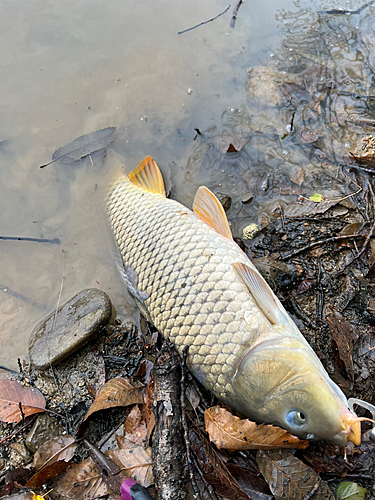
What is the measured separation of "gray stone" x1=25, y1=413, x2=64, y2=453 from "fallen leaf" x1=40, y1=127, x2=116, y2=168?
3.02m

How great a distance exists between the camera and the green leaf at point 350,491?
207 cm

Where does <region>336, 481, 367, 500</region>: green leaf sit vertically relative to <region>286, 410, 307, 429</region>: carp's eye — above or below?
below

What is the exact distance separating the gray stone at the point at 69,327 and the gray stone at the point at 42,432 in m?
0.46

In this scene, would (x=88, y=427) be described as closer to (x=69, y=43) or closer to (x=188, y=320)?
(x=188, y=320)

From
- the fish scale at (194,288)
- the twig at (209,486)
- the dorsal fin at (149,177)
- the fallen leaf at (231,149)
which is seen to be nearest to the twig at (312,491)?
the twig at (209,486)

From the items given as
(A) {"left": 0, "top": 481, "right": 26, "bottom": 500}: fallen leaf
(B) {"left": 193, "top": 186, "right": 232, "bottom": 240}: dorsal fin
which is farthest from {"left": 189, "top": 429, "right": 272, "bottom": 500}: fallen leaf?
(B) {"left": 193, "top": 186, "right": 232, "bottom": 240}: dorsal fin

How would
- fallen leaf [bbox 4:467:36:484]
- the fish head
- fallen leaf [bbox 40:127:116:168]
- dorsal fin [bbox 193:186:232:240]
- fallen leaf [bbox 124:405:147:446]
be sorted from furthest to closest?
fallen leaf [bbox 40:127:116:168] → dorsal fin [bbox 193:186:232:240] → fallen leaf [bbox 124:405:147:446] → fallen leaf [bbox 4:467:36:484] → the fish head

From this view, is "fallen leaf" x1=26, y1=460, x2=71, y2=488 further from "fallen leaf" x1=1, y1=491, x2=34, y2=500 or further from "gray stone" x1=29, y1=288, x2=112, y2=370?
"gray stone" x1=29, y1=288, x2=112, y2=370

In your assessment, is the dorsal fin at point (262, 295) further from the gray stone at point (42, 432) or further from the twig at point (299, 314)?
the gray stone at point (42, 432)

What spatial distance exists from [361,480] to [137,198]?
3.00 m

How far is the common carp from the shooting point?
196 centimetres

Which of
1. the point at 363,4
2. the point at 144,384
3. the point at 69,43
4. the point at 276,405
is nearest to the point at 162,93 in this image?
the point at 69,43

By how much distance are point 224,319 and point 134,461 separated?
1.28 meters

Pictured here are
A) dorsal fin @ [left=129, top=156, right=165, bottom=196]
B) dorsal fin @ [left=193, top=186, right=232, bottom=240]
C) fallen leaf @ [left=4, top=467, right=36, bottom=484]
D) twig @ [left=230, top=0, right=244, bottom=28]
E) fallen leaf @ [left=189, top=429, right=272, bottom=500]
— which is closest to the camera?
fallen leaf @ [left=189, top=429, right=272, bottom=500]
